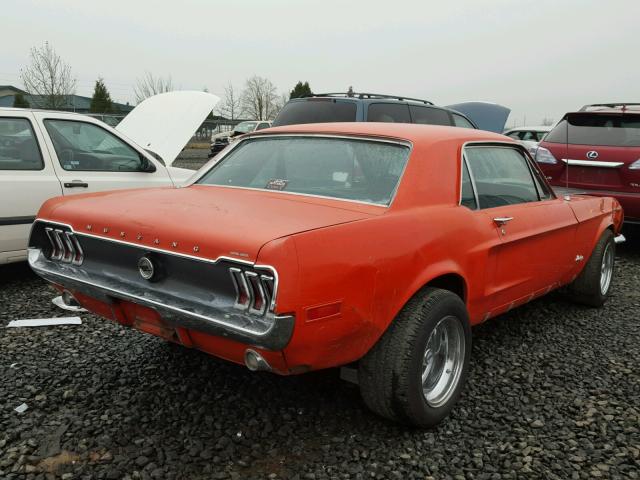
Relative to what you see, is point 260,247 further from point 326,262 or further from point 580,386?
point 580,386

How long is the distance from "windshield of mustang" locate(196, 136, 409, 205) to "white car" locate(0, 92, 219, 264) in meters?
2.10

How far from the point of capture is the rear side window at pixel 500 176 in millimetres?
3305

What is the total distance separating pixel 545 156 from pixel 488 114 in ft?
19.5

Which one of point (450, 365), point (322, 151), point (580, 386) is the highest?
point (322, 151)

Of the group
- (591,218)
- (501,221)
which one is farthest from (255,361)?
(591,218)

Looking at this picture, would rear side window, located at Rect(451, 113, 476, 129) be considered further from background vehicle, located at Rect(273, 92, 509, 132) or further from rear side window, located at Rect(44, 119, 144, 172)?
rear side window, located at Rect(44, 119, 144, 172)

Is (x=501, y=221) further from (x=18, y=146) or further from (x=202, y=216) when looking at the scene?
(x=18, y=146)

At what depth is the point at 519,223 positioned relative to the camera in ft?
11.1

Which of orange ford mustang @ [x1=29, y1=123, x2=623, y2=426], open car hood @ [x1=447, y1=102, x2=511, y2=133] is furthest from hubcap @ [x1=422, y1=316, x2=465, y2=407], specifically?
open car hood @ [x1=447, y1=102, x2=511, y2=133]

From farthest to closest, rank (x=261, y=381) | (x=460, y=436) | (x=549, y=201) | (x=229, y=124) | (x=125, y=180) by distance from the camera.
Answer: (x=229, y=124) → (x=125, y=180) → (x=549, y=201) → (x=261, y=381) → (x=460, y=436)

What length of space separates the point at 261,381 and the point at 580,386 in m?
1.80

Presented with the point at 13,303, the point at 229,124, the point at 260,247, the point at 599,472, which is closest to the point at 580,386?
the point at 599,472

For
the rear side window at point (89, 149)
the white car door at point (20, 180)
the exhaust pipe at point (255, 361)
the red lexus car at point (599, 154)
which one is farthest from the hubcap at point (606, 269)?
the white car door at point (20, 180)

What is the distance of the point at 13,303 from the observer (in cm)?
441
